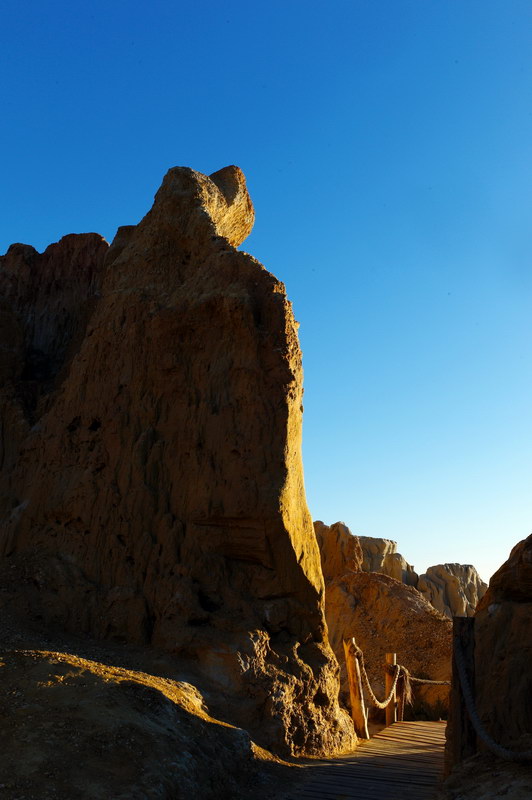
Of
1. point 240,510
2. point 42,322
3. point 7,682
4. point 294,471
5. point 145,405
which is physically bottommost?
point 7,682

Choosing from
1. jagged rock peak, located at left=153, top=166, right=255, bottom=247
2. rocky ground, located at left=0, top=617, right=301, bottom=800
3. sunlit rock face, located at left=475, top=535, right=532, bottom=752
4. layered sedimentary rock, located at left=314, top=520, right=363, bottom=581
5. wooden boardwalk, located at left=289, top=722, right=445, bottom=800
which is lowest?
wooden boardwalk, located at left=289, top=722, right=445, bottom=800

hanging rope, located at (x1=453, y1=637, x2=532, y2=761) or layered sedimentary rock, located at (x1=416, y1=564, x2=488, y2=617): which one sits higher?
layered sedimentary rock, located at (x1=416, y1=564, x2=488, y2=617)

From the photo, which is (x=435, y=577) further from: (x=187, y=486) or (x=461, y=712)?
(x=461, y=712)

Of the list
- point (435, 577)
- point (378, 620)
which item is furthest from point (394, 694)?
point (435, 577)

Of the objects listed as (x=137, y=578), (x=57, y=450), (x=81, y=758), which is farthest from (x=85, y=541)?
(x=81, y=758)

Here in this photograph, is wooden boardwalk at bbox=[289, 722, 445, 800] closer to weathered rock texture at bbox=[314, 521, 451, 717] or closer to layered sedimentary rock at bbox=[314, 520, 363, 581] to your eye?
weathered rock texture at bbox=[314, 521, 451, 717]

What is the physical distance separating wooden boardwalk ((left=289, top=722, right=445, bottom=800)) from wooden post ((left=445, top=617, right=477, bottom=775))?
30.6 inches

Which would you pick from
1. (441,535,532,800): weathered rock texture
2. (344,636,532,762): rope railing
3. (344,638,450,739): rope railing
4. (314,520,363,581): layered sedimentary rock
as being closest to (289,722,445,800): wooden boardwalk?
(344,638,450,739): rope railing

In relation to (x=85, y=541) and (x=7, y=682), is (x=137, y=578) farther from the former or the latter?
(x=7, y=682)

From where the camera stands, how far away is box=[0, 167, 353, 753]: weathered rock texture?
10695 millimetres

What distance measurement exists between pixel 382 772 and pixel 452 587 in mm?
32336

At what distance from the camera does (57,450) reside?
507 inches

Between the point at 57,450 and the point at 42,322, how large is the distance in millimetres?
5194

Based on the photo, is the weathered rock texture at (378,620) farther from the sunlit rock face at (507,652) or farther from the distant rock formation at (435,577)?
the sunlit rock face at (507,652)
